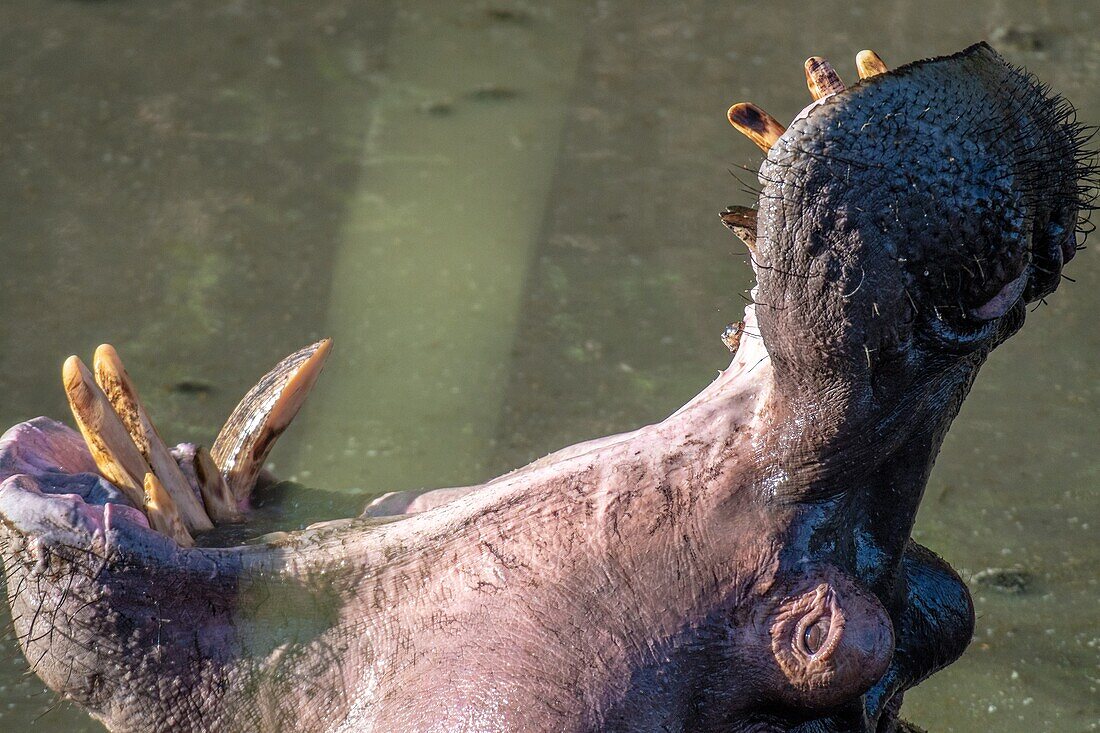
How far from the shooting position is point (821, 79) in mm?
1819

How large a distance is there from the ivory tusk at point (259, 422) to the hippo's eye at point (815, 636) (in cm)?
107

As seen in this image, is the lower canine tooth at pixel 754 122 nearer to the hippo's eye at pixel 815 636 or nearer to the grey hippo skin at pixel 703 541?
the grey hippo skin at pixel 703 541

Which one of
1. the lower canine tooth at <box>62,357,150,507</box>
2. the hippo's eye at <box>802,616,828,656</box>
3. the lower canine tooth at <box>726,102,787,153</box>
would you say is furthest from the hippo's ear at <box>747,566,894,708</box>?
the lower canine tooth at <box>62,357,150,507</box>

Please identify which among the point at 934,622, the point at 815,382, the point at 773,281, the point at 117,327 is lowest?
the point at 117,327

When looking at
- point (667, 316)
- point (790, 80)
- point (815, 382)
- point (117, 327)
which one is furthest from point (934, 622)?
point (790, 80)

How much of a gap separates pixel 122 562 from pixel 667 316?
2563 mm

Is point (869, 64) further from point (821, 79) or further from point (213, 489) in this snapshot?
point (213, 489)

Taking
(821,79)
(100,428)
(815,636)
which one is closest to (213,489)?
(100,428)

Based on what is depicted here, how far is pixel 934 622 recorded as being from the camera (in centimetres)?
211

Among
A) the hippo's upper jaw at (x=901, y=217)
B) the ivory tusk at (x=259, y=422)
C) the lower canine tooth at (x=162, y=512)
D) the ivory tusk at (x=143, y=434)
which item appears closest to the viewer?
the hippo's upper jaw at (x=901, y=217)

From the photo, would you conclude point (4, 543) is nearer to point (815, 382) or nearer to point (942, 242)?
point (815, 382)

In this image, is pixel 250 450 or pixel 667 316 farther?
pixel 667 316

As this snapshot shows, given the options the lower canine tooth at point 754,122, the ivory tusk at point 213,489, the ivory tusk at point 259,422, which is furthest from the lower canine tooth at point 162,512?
the lower canine tooth at point 754,122

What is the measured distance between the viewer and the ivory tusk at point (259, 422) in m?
2.42
